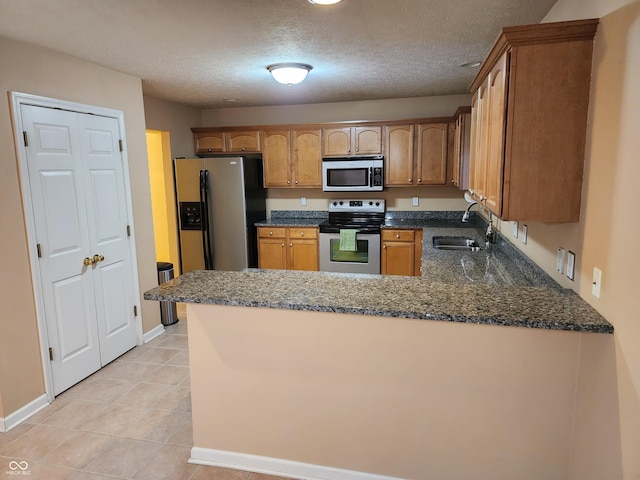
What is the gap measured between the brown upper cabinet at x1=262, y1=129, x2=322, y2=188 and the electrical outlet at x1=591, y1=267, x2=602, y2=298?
3816mm

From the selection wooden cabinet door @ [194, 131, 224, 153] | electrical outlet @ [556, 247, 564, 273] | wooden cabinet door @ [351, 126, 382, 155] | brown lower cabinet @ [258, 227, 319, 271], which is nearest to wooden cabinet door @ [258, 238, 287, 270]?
brown lower cabinet @ [258, 227, 319, 271]

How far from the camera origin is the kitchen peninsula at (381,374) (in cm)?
169

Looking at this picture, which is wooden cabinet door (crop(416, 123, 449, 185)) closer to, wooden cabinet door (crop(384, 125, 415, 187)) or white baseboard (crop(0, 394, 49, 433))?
wooden cabinet door (crop(384, 125, 415, 187))

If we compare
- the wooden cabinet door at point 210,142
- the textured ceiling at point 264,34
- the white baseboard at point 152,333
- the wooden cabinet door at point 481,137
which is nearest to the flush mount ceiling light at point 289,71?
the textured ceiling at point 264,34

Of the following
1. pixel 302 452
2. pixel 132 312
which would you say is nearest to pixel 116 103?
pixel 132 312

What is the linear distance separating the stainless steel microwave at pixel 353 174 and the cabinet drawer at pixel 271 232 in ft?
2.49

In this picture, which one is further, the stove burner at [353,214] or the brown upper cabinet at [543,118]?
the stove burner at [353,214]

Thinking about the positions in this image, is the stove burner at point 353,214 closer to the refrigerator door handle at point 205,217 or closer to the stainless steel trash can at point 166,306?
the refrigerator door handle at point 205,217

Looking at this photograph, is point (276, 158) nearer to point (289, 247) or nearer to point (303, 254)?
point (289, 247)

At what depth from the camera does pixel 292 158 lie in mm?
5145

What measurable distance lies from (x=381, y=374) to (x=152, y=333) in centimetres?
279

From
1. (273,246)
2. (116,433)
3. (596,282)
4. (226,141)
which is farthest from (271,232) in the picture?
(596,282)

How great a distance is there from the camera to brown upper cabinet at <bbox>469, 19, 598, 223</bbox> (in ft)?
5.23

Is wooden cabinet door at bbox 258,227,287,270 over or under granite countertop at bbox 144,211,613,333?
under
